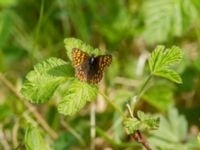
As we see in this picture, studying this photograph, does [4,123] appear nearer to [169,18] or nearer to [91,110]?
[91,110]

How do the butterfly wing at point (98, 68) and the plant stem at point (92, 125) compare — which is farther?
the plant stem at point (92, 125)

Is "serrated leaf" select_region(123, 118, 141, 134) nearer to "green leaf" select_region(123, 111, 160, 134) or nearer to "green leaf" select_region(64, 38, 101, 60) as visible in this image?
"green leaf" select_region(123, 111, 160, 134)

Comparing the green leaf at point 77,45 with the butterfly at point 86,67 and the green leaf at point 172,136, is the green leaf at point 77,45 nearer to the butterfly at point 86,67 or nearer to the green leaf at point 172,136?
the butterfly at point 86,67

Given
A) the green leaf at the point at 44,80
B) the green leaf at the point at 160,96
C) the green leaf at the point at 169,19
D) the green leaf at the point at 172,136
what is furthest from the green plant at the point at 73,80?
the green leaf at the point at 169,19

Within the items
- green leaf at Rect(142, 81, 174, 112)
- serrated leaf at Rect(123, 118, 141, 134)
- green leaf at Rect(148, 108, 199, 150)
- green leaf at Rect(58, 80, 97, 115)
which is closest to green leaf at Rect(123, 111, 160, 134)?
serrated leaf at Rect(123, 118, 141, 134)

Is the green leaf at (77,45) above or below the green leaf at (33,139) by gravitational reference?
above

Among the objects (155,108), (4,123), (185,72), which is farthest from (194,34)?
(4,123)
